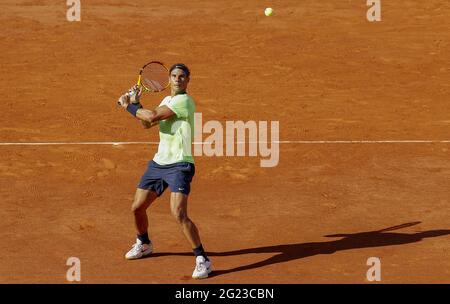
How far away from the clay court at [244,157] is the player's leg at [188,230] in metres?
0.18

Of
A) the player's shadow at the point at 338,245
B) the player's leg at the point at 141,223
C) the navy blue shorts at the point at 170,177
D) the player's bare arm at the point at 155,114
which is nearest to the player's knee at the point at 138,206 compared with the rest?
the player's leg at the point at 141,223

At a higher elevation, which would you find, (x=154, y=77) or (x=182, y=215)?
(x=154, y=77)

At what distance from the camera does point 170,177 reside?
9.74 metres

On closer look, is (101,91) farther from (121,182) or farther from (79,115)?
(121,182)

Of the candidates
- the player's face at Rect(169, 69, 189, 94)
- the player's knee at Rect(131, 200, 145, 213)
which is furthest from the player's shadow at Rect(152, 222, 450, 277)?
the player's face at Rect(169, 69, 189, 94)

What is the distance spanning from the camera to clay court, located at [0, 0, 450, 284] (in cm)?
1047

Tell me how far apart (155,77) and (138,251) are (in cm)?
208

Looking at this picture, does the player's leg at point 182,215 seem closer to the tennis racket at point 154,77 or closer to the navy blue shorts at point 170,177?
the navy blue shorts at point 170,177

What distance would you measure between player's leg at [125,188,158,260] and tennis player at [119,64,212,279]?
0.16 m

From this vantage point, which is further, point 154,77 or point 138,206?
point 154,77

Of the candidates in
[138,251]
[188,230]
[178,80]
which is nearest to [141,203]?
[138,251]

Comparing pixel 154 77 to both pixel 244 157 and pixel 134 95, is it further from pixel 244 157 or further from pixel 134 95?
pixel 244 157

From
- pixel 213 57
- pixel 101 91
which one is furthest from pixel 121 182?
pixel 213 57

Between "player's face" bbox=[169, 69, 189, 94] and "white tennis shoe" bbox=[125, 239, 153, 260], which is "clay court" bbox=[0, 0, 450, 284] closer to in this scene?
"white tennis shoe" bbox=[125, 239, 153, 260]
